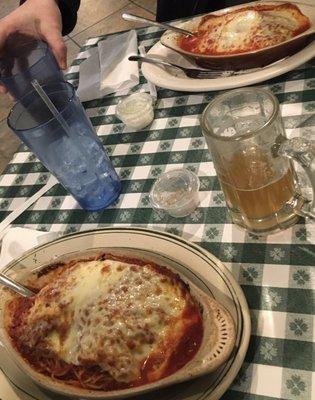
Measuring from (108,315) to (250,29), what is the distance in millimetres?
789

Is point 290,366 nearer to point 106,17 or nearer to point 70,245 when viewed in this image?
point 70,245

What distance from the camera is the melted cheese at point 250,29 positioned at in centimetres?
105

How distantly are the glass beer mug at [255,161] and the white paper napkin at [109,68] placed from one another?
560 mm

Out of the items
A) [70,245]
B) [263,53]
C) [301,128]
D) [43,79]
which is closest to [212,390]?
[70,245]

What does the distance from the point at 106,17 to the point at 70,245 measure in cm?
286

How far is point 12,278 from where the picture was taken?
0.77m

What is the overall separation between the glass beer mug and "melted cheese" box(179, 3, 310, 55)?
0.37 metres

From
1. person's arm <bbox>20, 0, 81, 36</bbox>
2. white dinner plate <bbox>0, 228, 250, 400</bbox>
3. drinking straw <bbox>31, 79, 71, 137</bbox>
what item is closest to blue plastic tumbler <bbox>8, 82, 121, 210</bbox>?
drinking straw <bbox>31, 79, 71, 137</bbox>

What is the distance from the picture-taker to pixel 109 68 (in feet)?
4.33

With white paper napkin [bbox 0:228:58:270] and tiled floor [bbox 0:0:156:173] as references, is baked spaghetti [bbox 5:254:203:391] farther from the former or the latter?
tiled floor [bbox 0:0:156:173]

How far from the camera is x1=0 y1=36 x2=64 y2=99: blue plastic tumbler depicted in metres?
1.09

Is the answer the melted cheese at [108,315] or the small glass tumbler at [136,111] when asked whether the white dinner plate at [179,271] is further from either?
the small glass tumbler at [136,111]

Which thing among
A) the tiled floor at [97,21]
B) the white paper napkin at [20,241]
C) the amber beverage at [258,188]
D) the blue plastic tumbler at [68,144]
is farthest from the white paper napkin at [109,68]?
the tiled floor at [97,21]

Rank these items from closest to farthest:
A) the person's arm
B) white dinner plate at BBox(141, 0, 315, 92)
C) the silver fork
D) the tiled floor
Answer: white dinner plate at BBox(141, 0, 315, 92) → the silver fork → the person's arm → the tiled floor
